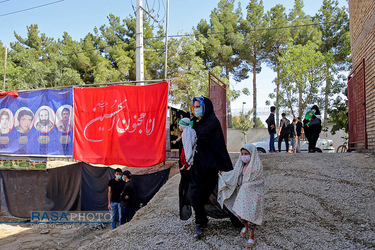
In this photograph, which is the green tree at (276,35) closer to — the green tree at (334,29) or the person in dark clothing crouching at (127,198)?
the green tree at (334,29)

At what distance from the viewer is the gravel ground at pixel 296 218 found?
3236 mm

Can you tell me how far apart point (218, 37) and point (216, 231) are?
24331 mm

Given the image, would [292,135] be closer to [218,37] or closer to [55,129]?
→ [55,129]

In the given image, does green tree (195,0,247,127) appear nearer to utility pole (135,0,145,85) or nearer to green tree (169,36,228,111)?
green tree (169,36,228,111)

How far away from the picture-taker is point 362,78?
7039 millimetres

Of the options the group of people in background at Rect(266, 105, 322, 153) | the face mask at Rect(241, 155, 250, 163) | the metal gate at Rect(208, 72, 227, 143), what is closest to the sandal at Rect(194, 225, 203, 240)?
the face mask at Rect(241, 155, 250, 163)

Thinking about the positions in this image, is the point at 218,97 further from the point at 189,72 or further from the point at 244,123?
the point at 244,123

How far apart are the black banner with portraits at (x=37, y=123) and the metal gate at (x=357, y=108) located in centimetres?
713

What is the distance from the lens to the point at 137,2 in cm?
955

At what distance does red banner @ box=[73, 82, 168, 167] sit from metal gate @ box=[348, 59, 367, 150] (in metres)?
4.60

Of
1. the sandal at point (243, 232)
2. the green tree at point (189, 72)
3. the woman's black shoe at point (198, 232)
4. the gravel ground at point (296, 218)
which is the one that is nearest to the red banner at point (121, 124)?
the gravel ground at point (296, 218)

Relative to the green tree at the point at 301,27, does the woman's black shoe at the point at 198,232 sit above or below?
below

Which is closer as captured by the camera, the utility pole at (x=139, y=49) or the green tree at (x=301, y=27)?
the utility pole at (x=139, y=49)

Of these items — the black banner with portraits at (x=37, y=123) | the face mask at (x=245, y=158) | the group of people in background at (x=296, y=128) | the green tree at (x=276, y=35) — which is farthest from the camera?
the green tree at (x=276, y=35)
